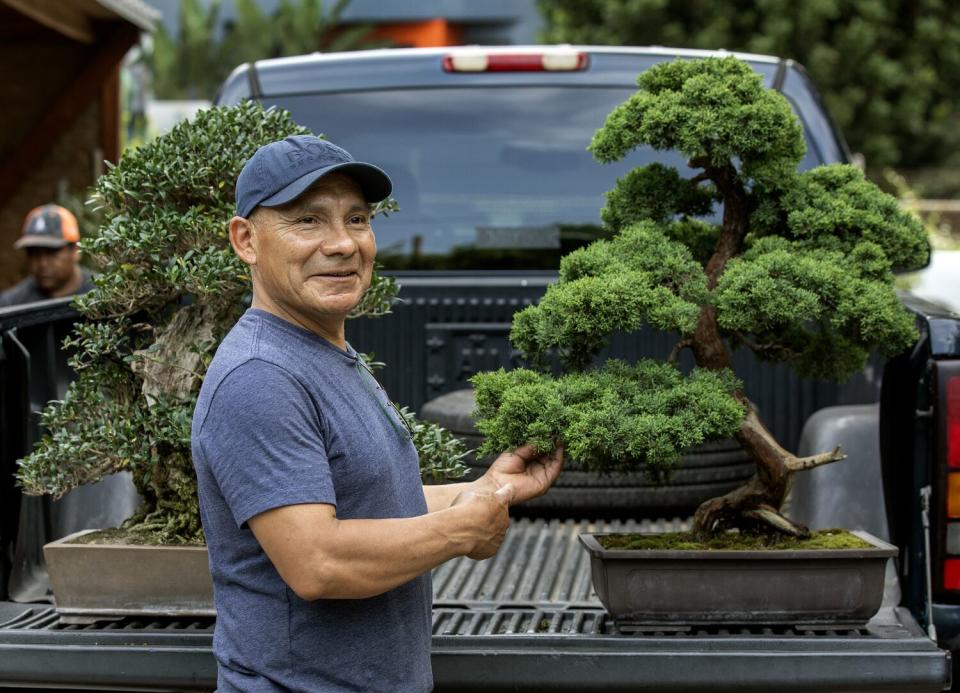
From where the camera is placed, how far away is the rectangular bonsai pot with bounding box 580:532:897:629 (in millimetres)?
2709

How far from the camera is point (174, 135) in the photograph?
306cm

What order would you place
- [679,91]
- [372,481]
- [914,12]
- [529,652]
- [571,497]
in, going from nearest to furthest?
[372,481], [529,652], [679,91], [571,497], [914,12]

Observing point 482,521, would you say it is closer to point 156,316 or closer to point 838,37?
point 156,316

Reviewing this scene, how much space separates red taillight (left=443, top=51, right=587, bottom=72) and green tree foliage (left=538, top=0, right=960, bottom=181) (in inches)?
738

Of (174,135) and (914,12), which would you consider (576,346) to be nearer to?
(174,135)

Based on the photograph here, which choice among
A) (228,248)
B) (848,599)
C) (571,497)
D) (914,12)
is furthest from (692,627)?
(914,12)

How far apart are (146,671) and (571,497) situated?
1.39 m

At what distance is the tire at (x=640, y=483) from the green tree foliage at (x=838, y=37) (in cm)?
1951

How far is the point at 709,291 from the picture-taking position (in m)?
2.88

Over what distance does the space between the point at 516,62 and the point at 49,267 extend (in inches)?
145

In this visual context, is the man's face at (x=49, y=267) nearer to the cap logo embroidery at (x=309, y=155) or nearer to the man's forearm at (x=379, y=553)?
the cap logo embroidery at (x=309, y=155)


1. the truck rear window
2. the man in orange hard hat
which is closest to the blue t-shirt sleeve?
the truck rear window

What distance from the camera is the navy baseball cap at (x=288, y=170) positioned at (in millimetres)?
2154

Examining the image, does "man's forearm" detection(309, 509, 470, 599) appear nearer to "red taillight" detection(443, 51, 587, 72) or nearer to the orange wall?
"red taillight" detection(443, 51, 587, 72)
